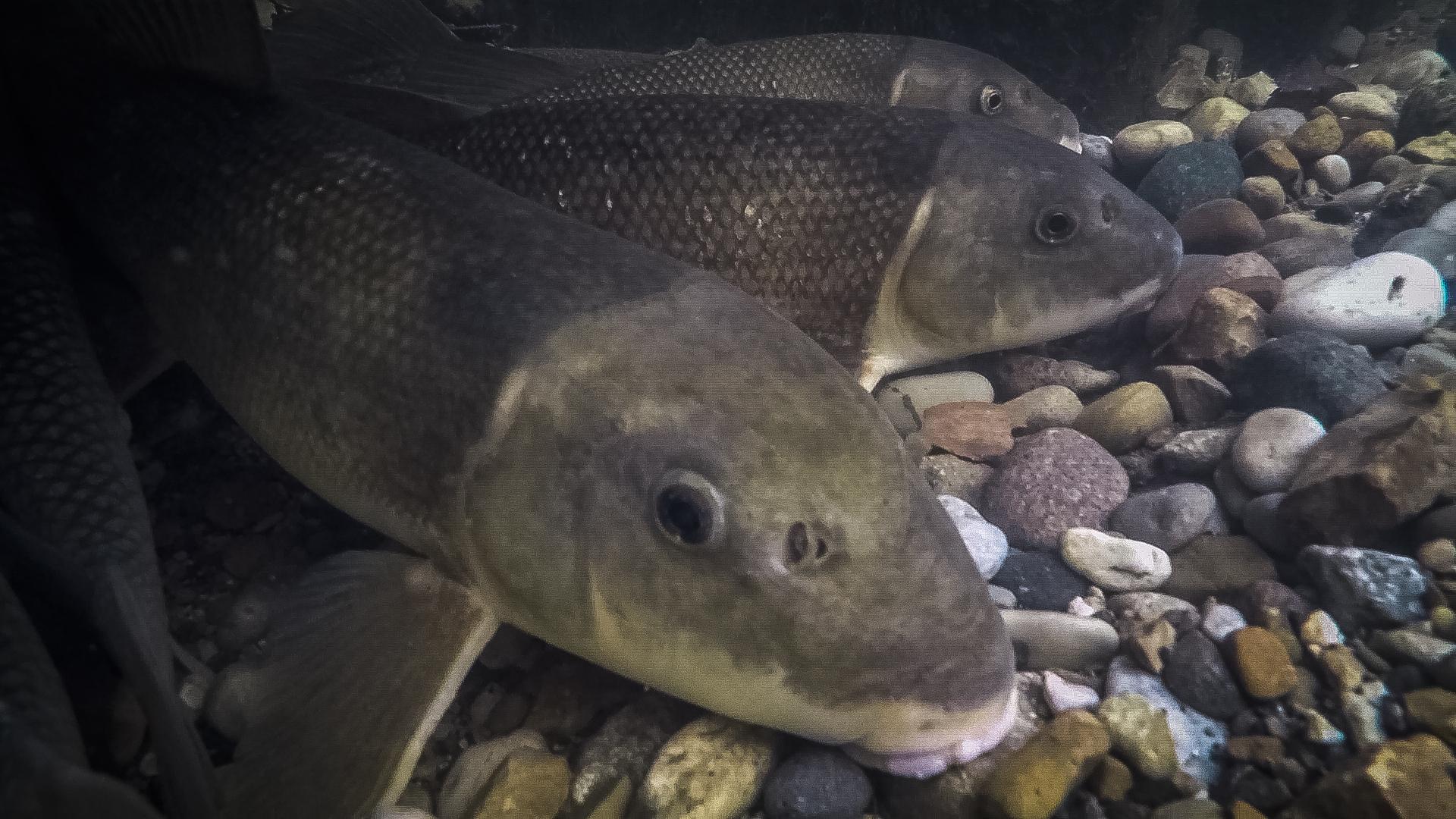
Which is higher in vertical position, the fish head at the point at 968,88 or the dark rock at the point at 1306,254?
the fish head at the point at 968,88

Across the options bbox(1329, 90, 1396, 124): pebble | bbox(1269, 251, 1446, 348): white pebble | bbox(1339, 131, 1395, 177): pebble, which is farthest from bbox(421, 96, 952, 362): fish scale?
bbox(1329, 90, 1396, 124): pebble

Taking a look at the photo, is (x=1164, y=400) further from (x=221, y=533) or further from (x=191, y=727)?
(x=221, y=533)

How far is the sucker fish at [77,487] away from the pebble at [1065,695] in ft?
6.87

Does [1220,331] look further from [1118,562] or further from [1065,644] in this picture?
[1065,644]

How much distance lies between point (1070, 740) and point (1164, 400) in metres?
1.91

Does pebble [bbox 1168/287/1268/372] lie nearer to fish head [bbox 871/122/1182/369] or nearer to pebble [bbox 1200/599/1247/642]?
fish head [bbox 871/122/1182/369]

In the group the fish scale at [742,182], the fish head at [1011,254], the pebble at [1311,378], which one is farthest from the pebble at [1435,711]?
the fish scale at [742,182]

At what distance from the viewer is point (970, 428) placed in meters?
3.34

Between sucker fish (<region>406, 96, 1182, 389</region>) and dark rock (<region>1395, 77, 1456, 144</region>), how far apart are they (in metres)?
3.24

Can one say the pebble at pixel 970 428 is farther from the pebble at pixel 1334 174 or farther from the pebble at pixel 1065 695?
the pebble at pixel 1334 174

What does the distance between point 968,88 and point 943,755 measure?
5.01 m

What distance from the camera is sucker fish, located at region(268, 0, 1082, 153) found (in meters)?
4.03

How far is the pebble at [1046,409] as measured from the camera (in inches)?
134

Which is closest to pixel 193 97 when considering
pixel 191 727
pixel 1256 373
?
pixel 191 727
